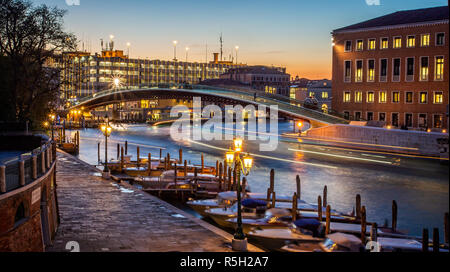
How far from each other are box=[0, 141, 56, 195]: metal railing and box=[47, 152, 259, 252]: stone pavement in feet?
5.34

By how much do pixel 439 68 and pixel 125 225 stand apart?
28859 millimetres

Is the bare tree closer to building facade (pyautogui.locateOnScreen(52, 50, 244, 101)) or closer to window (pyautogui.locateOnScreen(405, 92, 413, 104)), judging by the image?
window (pyautogui.locateOnScreen(405, 92, 413, 104))

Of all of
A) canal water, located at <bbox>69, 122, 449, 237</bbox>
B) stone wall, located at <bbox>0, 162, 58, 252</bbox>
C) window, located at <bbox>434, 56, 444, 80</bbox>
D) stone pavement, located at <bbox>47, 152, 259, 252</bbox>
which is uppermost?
window, located at <bbox>434, 56, 444, 80</bbox>

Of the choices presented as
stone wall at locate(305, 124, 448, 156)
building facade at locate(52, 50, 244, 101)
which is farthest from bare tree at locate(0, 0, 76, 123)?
building facade at locate(52, 50, 244, 101)

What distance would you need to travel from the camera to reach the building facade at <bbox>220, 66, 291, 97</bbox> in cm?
9500

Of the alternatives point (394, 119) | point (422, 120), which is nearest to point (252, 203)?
point (422, 120)

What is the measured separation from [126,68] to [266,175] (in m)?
84.4

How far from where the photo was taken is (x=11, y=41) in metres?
23.1

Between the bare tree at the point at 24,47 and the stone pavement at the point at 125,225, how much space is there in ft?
20.0

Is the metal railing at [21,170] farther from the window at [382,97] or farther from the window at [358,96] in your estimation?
the window at [358,96]

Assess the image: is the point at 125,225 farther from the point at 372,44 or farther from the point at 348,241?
the point at 372,44
